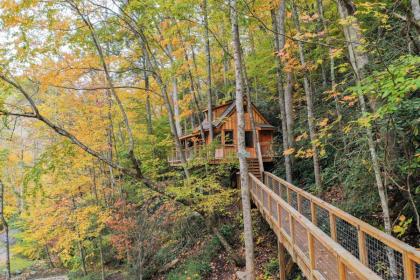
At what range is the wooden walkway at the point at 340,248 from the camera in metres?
2.85

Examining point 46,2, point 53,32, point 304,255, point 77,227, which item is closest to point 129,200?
point 77,227

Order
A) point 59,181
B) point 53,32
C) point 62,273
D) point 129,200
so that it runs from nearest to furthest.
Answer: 1. point 53,32
2. point 59,181
3. point 129,200
4. point 62,273

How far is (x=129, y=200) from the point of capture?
13.7m

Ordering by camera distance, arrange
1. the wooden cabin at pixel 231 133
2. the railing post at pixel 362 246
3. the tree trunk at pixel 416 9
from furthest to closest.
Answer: the wooden cabin at pixel 231 133 → the railing post at pixel 362 246 → the tree trunk at pixel 416 9

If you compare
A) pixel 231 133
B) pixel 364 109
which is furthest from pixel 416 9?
pixel 231 133

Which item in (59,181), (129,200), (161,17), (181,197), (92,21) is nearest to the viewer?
(92,21)

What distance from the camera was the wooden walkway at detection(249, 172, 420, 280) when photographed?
285 centimetres

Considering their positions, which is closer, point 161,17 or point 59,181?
point 161,17

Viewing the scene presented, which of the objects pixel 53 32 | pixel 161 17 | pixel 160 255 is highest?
pixel 161 17

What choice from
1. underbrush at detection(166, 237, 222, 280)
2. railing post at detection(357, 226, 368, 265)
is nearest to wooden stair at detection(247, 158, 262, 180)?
underbrush at detection(166, 237, 222, 280)

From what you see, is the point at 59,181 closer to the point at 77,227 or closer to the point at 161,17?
the point at 77,227

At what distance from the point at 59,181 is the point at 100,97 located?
14.0ft

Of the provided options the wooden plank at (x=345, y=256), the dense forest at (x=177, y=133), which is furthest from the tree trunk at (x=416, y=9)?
the wooden plank at (x=345, y=256)

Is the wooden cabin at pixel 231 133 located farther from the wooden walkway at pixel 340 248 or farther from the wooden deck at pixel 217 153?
the wooden walkway at pixel 340 248
